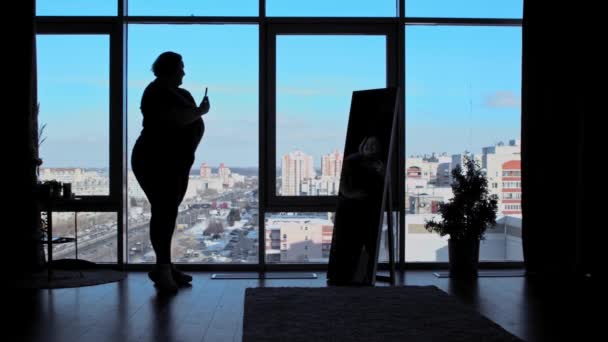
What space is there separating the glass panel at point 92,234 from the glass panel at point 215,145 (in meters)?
0.16

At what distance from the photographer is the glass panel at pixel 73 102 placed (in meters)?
5.68

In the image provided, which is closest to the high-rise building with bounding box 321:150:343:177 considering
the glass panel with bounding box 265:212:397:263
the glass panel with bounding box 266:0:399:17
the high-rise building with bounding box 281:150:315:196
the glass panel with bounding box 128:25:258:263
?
the high-rise building with bounding box 281:150:315:196

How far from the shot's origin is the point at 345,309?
382cm

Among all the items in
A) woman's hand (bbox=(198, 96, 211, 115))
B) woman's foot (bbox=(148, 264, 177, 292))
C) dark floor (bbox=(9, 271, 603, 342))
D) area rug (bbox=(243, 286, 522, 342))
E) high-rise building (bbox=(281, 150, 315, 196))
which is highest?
woman's hand (bbox=(198, 96, 211, 115))

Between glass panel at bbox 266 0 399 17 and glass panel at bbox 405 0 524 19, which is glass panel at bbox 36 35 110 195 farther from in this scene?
glass panel at bbox 405 0 524 19

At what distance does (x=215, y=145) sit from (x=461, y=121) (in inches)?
84.7

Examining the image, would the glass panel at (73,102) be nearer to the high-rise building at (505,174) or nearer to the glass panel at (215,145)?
the glass panel at (215,145)

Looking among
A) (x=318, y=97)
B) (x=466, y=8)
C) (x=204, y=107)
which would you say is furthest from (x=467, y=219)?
(x=204, y=107)

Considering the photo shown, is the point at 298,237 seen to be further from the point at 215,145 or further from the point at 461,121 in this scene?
the point at 461,121

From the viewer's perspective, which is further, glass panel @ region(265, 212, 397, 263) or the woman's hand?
glass panel @ region(265, 212, 397, 263)

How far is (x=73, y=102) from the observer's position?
18.7ft

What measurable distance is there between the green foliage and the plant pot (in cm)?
5

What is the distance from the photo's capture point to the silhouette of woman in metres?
4.45

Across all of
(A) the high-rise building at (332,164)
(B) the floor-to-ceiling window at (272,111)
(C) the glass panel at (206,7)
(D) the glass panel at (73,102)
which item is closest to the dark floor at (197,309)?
(B) the floor-to-ceiling window at (272,111)
